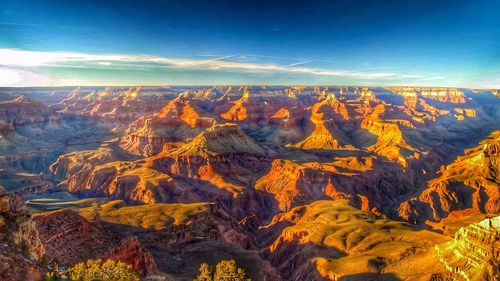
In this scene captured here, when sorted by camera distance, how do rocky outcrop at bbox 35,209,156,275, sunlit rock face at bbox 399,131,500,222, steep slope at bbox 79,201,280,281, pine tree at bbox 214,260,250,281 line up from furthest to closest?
1. sunlit rock face at bbox 399,131,500,222
2. steep slope at bbox 79,201,280,281
3. rocky outcrop at bbox 35,209,156,275
4. pine tree at bbox 214,260,250,281

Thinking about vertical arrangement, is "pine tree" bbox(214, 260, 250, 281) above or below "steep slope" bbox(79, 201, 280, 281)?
above

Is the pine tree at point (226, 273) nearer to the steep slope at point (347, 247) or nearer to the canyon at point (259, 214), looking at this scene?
the canyon at point (259, 214)

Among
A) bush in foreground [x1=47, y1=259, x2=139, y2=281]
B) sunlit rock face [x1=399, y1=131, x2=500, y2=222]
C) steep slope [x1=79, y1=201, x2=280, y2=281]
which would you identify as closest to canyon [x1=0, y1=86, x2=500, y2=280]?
steep slope [x1=79, y1=201, x2=280, y2=281]

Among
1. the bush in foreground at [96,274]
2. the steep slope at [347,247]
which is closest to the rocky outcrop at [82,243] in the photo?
the bush in foreground at [96,274]

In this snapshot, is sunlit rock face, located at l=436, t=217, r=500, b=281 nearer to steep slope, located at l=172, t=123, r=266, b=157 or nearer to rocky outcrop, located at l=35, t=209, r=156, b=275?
rocky outcrop, located at l=35, t=209, r=156, b=275

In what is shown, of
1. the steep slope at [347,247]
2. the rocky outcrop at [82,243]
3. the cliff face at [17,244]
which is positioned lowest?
the steep slope at [347,247]

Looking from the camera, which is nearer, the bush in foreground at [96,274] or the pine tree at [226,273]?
the bush in foreground at [96,274]

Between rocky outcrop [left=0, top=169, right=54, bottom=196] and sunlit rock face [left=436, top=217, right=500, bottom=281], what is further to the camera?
rocky outcrop [left=0, top=169, right=54, bottom=196]
